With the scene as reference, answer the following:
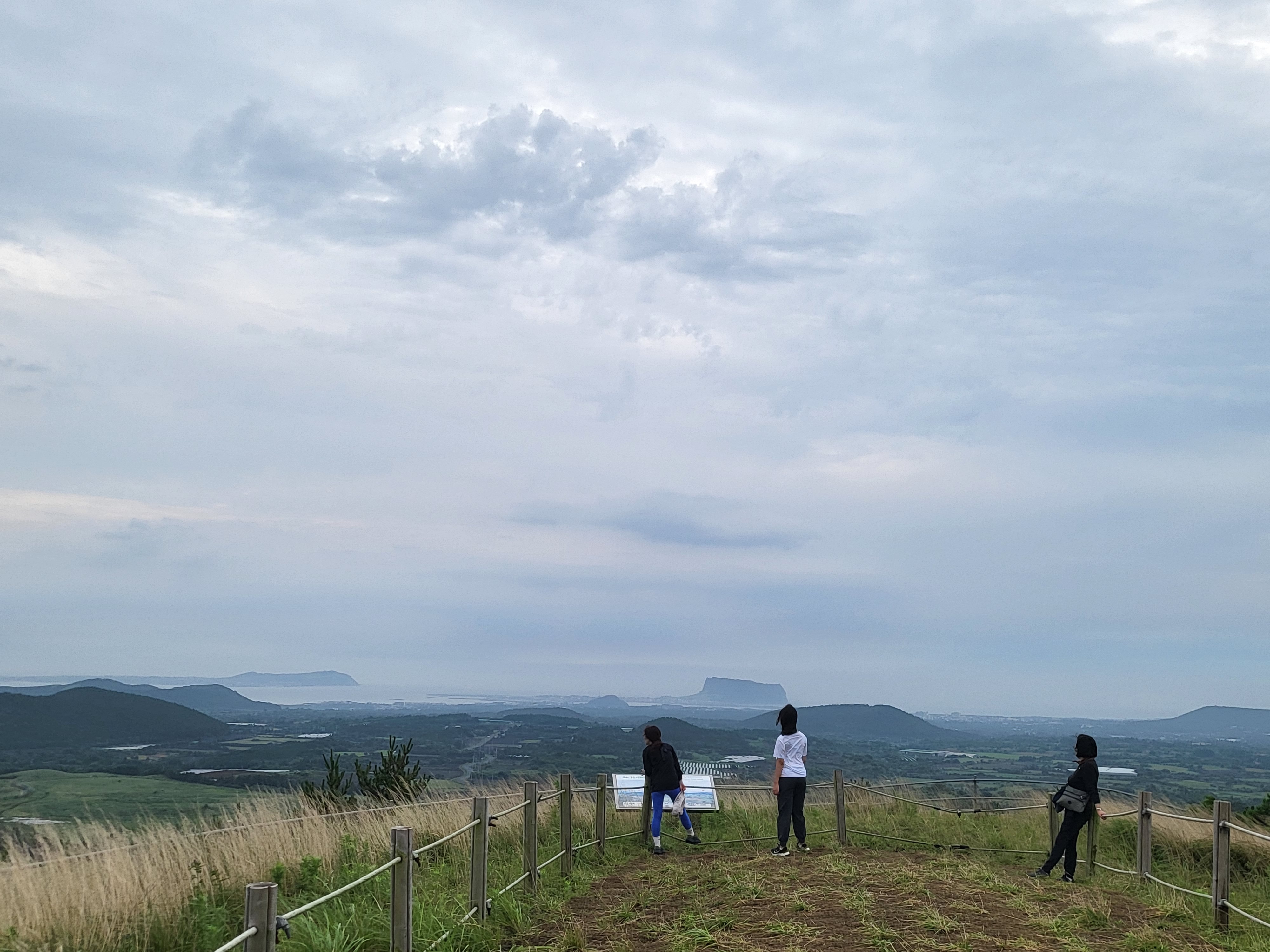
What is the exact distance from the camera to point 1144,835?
1231 centimetres

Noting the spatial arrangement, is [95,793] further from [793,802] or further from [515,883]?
[515,883]

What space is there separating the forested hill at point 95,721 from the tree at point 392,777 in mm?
104127

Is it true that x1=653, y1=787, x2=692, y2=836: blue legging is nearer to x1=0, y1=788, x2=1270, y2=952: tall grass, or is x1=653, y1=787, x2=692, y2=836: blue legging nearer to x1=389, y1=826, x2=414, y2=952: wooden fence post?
x1=0, y1=788, x2=1270, y2=952: tall grass

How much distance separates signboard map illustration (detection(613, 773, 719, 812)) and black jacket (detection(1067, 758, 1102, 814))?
17.0ft

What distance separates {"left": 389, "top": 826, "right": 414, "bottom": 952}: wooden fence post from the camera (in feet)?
22.9

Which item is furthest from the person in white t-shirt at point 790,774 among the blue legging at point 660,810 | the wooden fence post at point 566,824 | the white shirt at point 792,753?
the wooden fence post at point 566,824

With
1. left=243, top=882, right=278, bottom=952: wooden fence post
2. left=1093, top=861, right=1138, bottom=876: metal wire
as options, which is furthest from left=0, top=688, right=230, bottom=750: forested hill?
left=243, top=882, right=278, bottom=952: wooden fence post

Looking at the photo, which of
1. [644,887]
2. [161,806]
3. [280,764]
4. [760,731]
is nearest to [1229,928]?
[644,887]

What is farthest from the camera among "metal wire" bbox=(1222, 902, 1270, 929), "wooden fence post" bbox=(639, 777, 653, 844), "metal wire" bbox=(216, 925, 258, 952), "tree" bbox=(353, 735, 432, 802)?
"tree" bbox=(353, 735, 432, 802)

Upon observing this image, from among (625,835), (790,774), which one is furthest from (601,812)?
(790,774)

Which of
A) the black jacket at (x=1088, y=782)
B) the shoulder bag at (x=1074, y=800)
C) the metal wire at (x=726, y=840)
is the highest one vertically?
the black jacket at (x=1088, y=782)

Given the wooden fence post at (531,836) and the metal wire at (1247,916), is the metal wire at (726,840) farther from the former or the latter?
the metal wire at (1247,916)

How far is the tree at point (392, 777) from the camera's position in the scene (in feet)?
58.7

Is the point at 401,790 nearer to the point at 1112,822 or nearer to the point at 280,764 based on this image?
the point at 1112,822
